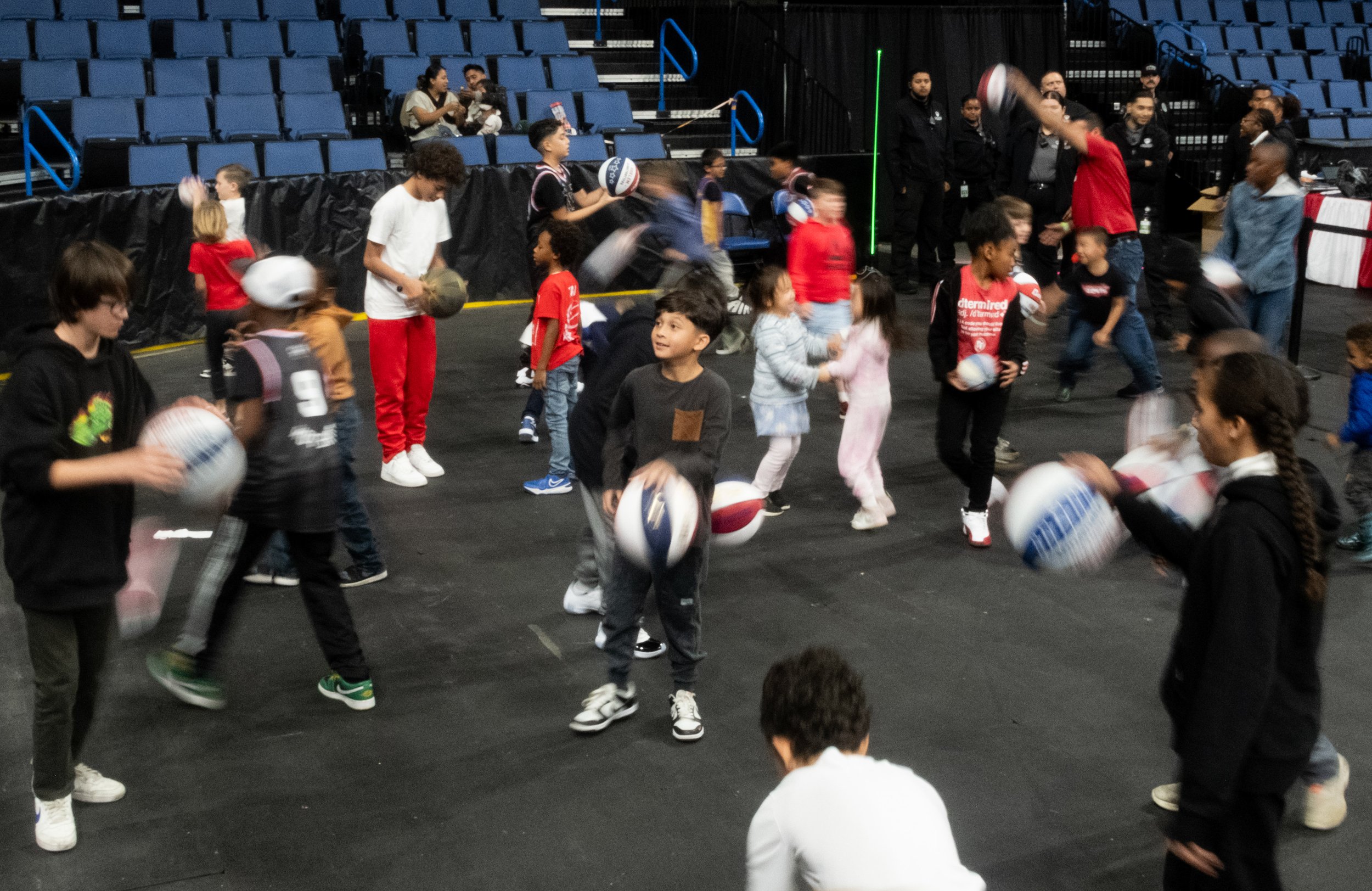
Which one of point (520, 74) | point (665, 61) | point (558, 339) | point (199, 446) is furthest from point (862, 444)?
point (665, 61)

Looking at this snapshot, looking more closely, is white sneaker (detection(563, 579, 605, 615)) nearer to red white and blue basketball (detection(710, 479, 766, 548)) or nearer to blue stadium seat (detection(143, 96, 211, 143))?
red white and blue basketball (detection(710, 479, 766, 548))

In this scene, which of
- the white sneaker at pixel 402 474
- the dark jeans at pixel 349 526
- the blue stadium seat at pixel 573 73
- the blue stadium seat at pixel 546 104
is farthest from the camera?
the blue stadium seat at pixel 573 73

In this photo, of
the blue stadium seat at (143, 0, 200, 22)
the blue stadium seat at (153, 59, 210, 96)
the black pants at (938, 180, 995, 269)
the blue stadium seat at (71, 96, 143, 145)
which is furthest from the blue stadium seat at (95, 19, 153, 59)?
the black pants at (938, 180, 995, 269)

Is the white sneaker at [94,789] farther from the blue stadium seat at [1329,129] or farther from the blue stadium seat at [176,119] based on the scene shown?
the blue stadium seat at [1329,129]

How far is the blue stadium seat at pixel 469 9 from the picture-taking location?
1593 cm

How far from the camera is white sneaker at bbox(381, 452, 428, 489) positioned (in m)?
7.38

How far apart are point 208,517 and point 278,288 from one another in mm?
2872

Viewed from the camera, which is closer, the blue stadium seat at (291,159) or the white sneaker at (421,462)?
the white sneaker at (421,462)

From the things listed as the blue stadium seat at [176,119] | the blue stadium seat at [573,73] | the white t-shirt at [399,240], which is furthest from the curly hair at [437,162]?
the blue stadium seat at [573,73]

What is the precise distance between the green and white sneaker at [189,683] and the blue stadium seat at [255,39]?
1085 centimetres

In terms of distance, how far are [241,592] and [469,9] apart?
42.3 ft

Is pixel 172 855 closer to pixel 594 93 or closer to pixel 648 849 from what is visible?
pixel 648 849

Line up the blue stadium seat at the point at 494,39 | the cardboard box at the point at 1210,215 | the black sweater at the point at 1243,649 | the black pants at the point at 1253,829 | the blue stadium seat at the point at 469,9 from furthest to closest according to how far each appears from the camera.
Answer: the blue stadium seat at the point at 469,9, the blue stadium seat at the point at 494,39, the cardboard box at the point at 1210,215, the black pants at the point at 1253,829, the black sweater at the point at 1243,649

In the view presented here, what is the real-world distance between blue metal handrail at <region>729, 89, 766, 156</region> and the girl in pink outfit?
29.2 ft
